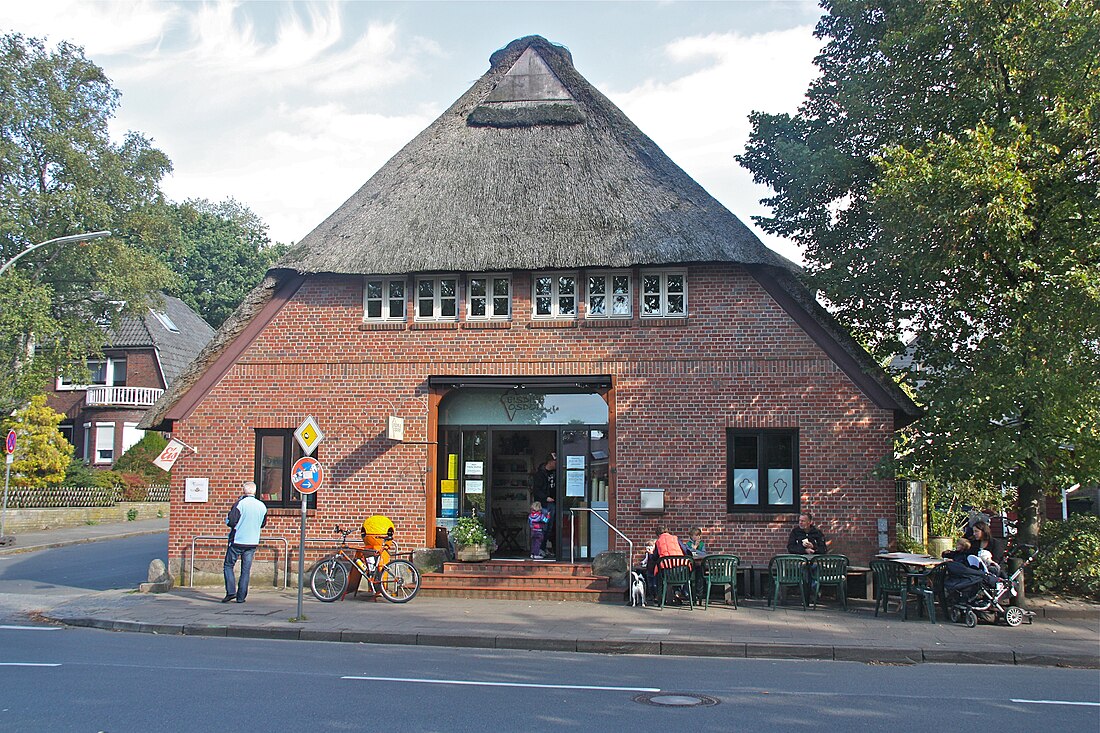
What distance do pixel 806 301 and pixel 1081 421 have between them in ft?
14.7

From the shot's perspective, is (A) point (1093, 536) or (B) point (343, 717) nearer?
(B) point (343, 717)

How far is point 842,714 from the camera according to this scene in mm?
7922

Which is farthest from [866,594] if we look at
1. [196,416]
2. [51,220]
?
[51,220]

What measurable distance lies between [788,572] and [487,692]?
7.48 metres

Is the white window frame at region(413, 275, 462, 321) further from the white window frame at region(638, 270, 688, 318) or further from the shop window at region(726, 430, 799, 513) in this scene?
the shop window at region(726, 430, 799, 513)

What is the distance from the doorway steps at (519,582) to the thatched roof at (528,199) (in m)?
5.01

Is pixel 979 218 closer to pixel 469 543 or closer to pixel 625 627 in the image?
pixel 625 627

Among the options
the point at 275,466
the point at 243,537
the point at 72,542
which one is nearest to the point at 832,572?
the point at 243,537

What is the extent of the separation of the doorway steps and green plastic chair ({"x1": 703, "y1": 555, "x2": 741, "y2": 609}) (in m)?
1.66

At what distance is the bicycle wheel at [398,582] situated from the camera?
15.5 m

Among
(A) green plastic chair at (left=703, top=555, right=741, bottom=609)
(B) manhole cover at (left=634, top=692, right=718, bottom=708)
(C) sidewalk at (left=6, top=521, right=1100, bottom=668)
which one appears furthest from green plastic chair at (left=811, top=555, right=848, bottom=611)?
(B) manhole cover at (left=634, top=692, right=718, bottom=708)

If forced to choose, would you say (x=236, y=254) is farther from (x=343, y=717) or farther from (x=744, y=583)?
(x=343, y=717)

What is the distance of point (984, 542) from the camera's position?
47.2ft

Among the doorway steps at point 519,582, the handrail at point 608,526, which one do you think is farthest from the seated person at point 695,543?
the doorway steps at point 519,582
